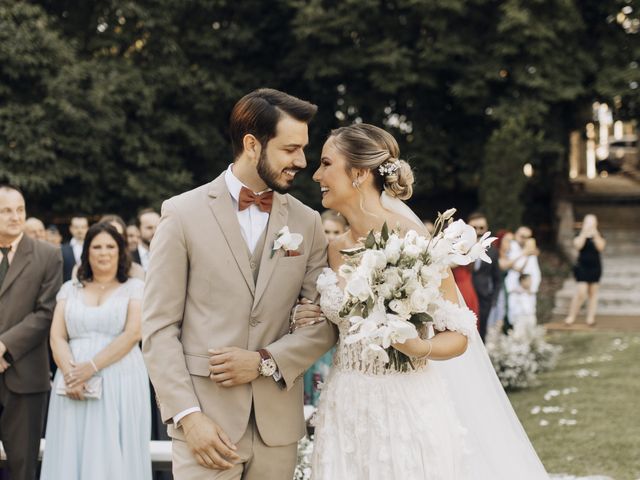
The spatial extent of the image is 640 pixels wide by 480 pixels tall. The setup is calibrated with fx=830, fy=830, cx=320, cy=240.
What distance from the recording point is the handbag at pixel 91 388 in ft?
17.4

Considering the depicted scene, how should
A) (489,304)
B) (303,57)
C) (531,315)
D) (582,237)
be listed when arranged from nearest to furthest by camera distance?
(489,304), (531,315), (582,237), (303,57)

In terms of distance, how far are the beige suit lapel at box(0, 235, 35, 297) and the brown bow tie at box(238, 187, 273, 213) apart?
252 centimetres

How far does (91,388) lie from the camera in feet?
17.4

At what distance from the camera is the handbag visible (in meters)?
5.29

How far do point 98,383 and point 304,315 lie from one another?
2453mm

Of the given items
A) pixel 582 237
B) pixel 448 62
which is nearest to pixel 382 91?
pixel 448 62

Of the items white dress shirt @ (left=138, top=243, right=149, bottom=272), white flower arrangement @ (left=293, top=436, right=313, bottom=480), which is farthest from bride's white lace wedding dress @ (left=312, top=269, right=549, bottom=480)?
white dress shirt @ (left=138, top=243, right=149, bottom=272)

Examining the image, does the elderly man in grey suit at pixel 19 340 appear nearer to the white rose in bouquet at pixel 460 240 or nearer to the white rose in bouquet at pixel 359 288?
the white rose in bouquet at pixel 359 288

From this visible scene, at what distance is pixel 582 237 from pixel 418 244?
12575 mm

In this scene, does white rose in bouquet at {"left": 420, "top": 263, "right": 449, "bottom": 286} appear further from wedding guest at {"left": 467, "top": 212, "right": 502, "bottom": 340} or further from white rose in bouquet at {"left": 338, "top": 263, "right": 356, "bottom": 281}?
wedding guest at {"left": 467, "top": 212, "right": 502, "bottom": 340}

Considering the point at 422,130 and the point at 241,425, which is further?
the point at 422,130

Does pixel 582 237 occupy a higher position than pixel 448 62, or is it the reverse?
pixel 448 62

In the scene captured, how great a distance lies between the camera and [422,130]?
A: 2395 centimetres

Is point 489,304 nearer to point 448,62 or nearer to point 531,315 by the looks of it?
point 531,315
